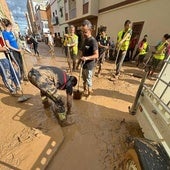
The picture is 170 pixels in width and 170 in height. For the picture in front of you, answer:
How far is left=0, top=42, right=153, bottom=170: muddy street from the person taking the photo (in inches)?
80.7

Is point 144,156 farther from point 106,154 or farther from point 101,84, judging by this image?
point 101,84

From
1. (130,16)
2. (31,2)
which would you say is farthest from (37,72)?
(31,2)

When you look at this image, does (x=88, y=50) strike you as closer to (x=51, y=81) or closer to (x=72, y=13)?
(x=51, y=81)

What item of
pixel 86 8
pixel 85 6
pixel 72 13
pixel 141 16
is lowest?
pixel 72 13

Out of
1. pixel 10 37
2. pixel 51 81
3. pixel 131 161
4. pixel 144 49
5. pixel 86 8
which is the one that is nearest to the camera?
pixel 131 161

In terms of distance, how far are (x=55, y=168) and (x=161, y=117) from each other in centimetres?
167

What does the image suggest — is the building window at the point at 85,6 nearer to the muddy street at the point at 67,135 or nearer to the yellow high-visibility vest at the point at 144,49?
the yellow high-visibility vest at the point at 144,49

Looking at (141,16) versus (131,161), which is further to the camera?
(141,16)

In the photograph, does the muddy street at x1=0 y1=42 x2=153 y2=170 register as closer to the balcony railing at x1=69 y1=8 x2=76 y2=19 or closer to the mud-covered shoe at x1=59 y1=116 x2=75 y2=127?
the mud-covered shoe at x1=59 y1=116 x2=75 y2=127

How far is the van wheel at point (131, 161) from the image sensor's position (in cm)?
142

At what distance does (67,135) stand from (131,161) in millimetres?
1302

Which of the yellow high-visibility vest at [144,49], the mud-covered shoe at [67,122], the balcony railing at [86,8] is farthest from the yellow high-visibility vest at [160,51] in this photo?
the balcony railing at [86,8]

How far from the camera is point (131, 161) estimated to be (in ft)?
5.30

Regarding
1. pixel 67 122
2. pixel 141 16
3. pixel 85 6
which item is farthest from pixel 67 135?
pixel 85 6
